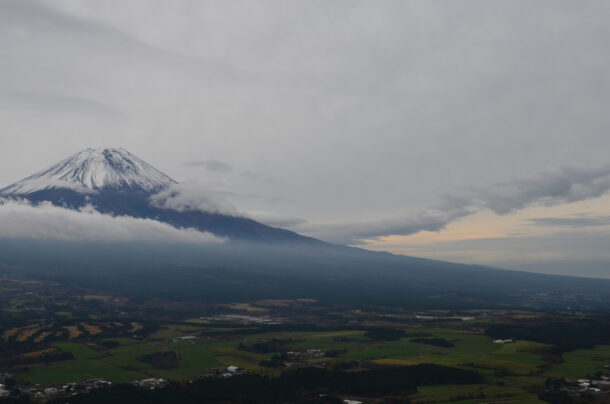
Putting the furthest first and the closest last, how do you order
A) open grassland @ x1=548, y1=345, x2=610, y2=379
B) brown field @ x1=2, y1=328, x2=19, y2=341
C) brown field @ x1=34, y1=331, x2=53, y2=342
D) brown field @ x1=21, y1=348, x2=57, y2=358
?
1. brown field @ x1=2, y1=328, x2=19, y2=341
2. brown field @ x1=34, y1=331, x2=53, y2=342
3. brown field @ x1=21, y1=348, x2=57, y2=358
4. open grassland @ x1=548, y1=345, x2=610, y2=379

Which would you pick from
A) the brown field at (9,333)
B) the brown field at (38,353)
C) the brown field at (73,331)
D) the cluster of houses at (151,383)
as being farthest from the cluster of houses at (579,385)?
the brown field at (9,333)

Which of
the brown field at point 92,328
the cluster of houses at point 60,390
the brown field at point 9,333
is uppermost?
the brown field at point 92,328

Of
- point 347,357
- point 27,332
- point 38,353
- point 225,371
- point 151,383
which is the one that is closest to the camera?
point 151,383

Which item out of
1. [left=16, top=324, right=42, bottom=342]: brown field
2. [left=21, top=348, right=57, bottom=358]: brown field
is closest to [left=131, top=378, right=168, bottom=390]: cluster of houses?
[left=21, top=348, right=57, bottom=358]: brown field

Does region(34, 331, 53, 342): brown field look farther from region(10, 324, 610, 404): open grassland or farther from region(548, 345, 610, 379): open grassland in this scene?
region(548, 345, 610, 379): open grassland

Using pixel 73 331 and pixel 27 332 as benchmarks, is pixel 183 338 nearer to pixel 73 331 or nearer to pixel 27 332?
pixel 73 331

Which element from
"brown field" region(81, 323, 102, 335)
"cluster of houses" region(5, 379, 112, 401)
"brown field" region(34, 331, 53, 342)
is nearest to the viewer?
"cluster of houses" region(5, 379, 112, 401)

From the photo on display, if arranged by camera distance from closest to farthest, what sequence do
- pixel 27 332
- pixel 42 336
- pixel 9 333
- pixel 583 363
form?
1. pixel 583 363
2. pixel 42 336
3. pixel 9 333
4. pixel 27 332

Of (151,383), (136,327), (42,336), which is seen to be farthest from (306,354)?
(42,336)

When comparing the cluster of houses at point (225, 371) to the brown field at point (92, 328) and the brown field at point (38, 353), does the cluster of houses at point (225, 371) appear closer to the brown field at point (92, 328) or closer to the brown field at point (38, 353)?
the brown field at point (38, 353)

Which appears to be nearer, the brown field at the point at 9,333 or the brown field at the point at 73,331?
the brown field at the point at 9,333

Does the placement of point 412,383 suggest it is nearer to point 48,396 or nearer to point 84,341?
point 48,396
